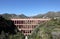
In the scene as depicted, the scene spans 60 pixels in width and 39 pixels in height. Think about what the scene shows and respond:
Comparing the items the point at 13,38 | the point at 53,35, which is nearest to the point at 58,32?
the point at 53,35

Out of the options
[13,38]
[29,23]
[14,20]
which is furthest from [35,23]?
[13,38]

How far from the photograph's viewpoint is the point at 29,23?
55.8 metres

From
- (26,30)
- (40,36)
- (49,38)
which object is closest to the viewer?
(49,38)

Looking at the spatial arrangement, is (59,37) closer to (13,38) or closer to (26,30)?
(13,38)

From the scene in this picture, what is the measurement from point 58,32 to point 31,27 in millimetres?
22802

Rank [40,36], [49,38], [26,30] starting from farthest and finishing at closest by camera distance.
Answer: [26,30] → [40,36] → [49,38]

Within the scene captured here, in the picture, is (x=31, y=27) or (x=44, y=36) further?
(x=31, y=27)

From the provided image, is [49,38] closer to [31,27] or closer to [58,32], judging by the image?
[58,32]

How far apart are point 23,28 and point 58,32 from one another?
23.0 metres

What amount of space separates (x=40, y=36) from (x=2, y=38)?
5.28 meters

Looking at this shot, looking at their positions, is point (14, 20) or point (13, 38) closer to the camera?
point (13, 38)

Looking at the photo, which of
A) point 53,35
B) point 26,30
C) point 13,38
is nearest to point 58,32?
point 53,35

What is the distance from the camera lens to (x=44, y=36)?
30.6 metres

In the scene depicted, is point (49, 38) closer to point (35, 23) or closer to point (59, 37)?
point (59, 37)
